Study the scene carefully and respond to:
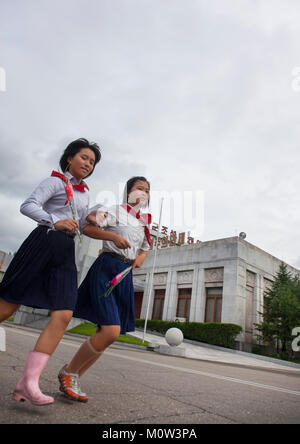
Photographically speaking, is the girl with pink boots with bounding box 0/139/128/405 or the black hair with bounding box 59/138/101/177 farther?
the black hair with bounding box 59/138/101/177

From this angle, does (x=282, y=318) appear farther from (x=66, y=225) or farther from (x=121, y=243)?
(x=66, y=225)

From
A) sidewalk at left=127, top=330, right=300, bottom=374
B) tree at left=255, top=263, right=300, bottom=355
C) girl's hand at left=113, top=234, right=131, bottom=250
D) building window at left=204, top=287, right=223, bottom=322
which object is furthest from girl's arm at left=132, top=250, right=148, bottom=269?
building window at left=204, top=287, right=223, bottom=322

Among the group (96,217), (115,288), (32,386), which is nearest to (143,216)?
(96,217)

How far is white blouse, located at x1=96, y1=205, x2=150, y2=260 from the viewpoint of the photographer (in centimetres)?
271

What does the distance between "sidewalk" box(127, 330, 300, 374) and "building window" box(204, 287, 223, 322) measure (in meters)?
2.99

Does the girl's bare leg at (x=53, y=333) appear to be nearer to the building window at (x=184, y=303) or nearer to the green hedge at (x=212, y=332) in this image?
the green hedge at (x=212, y=332)

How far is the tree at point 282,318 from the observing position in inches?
757

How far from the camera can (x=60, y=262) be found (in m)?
2.32

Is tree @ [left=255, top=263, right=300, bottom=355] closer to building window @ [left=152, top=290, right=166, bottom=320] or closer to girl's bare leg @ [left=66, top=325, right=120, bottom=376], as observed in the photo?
building window @ [left=152, top=290, right=166, bottom=320]

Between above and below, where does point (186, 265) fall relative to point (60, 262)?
above

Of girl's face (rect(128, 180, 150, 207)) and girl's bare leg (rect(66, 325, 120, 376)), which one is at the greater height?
girl's face (rect(128, 180, 150, 207))

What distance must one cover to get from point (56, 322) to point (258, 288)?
23497 mm
